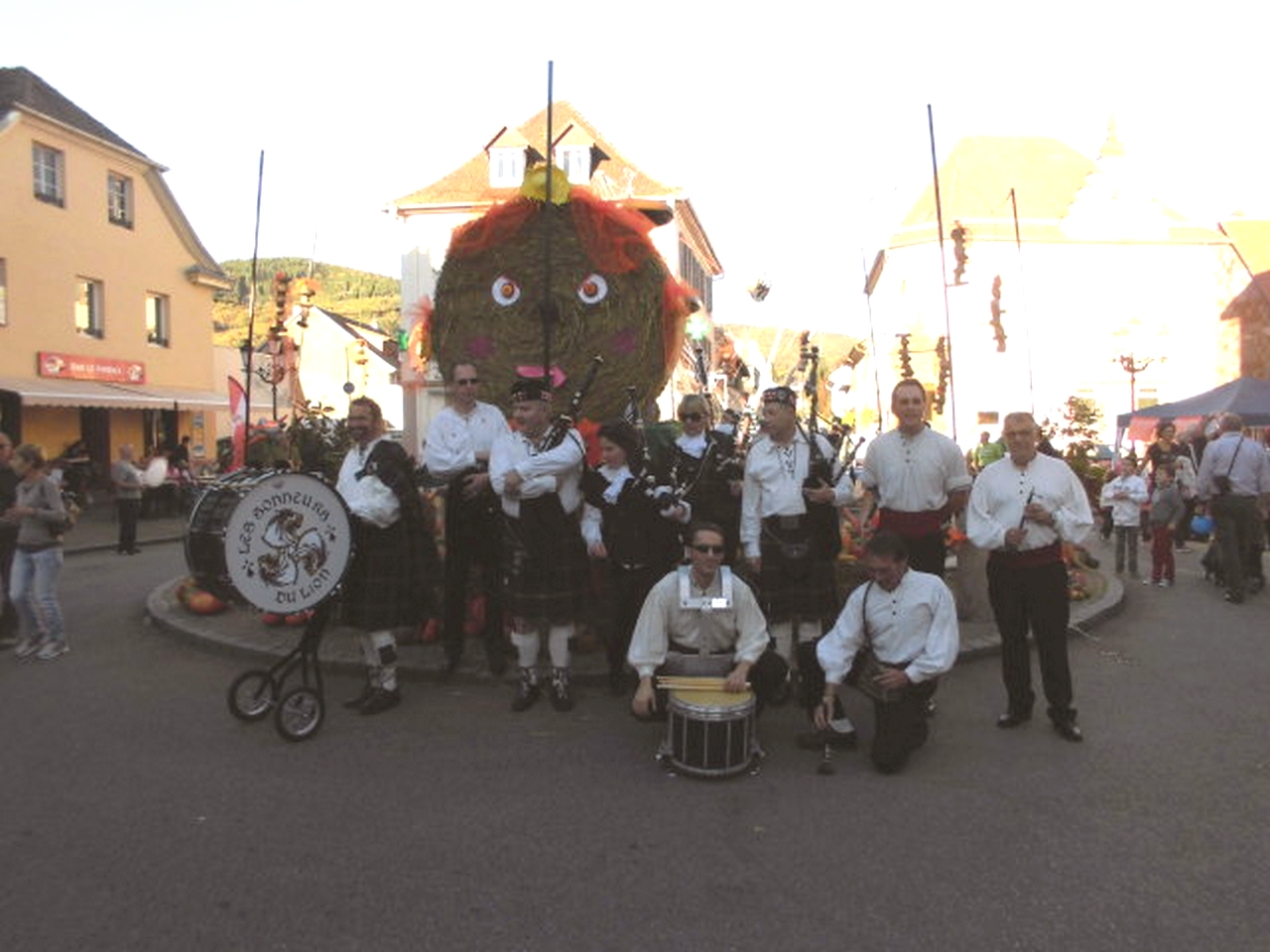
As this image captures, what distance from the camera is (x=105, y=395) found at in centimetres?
2184

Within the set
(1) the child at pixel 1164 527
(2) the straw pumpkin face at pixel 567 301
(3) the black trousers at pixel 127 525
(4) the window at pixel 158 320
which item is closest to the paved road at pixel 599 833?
(2) the straw pumpkin face at pixel 567 301

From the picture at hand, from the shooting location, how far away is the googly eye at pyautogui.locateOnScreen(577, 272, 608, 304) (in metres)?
7.31

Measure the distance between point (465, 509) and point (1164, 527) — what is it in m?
7.98

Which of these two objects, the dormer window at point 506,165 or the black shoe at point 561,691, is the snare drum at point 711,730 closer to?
the black shoe at point 561,691

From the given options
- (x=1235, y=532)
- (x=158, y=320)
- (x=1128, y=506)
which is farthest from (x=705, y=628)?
(x=158, y=320)

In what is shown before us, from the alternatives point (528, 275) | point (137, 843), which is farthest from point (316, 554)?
point (528, 275)

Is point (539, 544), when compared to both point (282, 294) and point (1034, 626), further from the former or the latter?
point (282, 294)

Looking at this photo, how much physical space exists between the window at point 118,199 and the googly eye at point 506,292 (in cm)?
2036

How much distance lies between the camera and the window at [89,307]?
2255cm

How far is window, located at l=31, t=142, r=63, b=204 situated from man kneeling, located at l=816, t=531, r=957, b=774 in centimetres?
2244

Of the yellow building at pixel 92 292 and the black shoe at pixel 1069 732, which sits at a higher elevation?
the yellow building at pixel 92 292

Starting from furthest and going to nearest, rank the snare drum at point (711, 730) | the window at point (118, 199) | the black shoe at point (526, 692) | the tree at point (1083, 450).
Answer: the window at point (118, 199), the tree at point (1083, 450), the black shoe at point (526, 692), the snare drum at point (711, 730)

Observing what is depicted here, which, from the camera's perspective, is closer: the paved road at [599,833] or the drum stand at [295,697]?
the paved road at [599,833]

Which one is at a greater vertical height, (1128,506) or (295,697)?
(1128,506)
